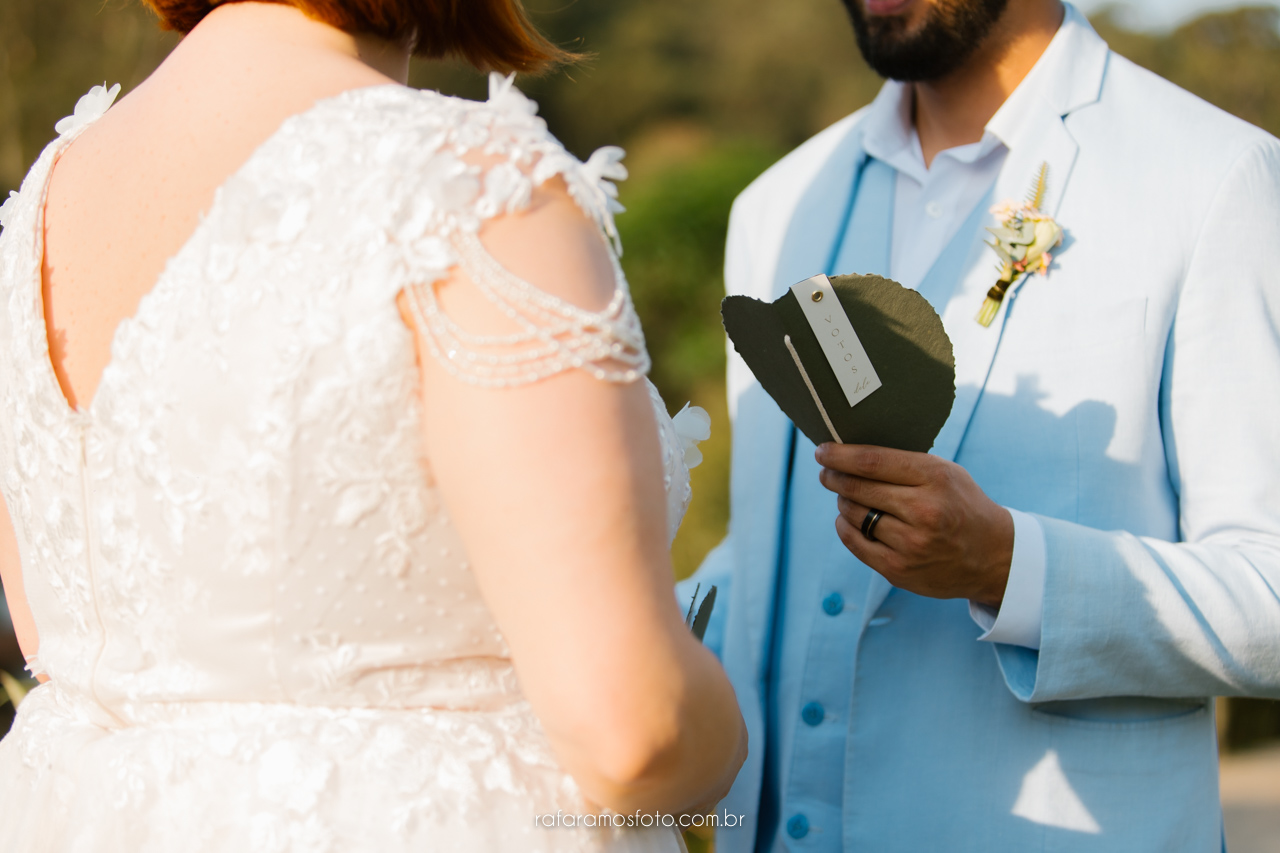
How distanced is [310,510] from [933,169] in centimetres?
177

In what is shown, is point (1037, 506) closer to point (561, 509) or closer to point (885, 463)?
point (885, 463)

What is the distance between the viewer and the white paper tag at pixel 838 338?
1.59m

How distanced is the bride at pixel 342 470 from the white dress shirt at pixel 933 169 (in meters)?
1.10

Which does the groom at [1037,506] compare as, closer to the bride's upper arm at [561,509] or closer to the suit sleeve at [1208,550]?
the suit sleeve at [1208,550]

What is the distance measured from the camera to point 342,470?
1012 mm

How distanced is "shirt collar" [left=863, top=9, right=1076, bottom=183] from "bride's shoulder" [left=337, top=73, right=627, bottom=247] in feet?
4.59

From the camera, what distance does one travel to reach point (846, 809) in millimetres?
2008

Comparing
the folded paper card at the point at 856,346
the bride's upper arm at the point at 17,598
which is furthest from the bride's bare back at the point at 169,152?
the folded paper card at the point at 856,346

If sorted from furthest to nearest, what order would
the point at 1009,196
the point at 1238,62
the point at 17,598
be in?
the point at 1238,62 → the point at 1009,196 → the point at 17,598

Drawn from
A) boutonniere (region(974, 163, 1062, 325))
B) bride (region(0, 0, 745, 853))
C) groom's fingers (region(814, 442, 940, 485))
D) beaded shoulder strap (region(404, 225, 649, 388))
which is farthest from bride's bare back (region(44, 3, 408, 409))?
boutonniere (region(974, 163, 1062, 325))

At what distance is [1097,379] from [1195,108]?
61 cm

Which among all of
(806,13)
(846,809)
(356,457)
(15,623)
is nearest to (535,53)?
(356,457)

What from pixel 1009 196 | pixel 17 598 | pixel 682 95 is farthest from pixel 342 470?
pixel 682 95

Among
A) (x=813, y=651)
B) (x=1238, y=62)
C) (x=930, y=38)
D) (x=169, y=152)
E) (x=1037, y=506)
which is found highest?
(x=169, y=152)
